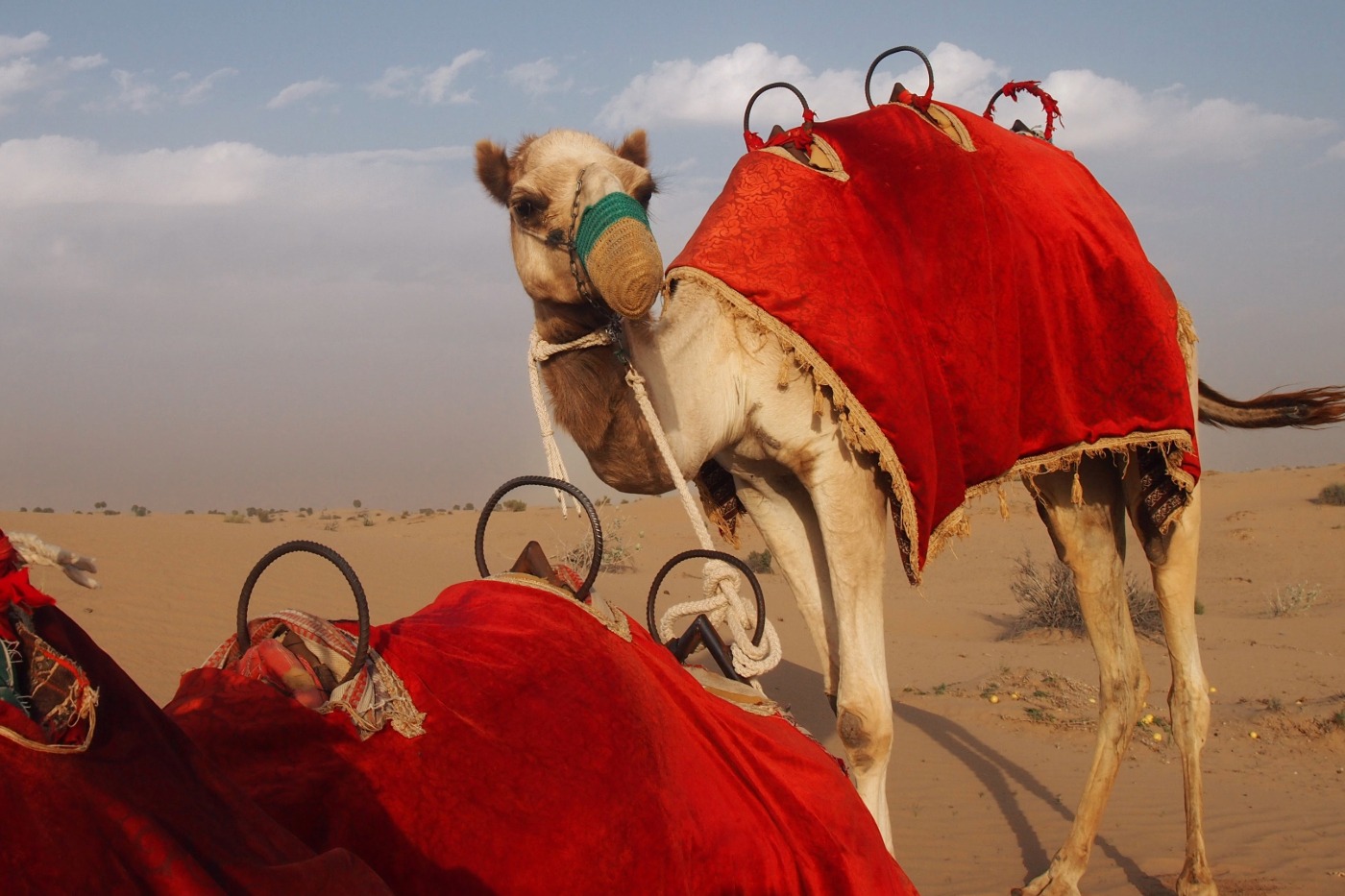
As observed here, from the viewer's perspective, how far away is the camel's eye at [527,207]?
320 centimetres

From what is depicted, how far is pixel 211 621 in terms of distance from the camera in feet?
29.6

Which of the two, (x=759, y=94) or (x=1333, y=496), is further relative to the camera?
(x=1333, y=496)

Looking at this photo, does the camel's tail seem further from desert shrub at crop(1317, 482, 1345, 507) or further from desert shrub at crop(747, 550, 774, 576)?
desert shrub at crop(1317, 482, 1345, 507)

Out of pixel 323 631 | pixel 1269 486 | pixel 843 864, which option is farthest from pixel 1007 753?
pixel 1269 486

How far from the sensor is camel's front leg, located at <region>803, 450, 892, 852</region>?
341 cm

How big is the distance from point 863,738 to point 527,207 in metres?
1.90

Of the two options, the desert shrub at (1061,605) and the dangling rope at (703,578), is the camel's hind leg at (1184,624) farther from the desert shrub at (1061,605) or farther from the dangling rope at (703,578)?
A: the desert shrub at (1061,605)

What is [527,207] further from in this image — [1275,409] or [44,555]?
[1275,409]

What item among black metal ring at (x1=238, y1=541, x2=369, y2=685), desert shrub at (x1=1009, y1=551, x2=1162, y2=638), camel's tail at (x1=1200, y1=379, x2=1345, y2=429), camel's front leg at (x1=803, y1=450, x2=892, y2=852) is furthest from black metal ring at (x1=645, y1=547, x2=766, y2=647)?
desert shrub at (x1=1009, y1=551, x2=1162, y2=638)

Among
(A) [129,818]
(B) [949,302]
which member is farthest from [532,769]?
(B) [949,302]

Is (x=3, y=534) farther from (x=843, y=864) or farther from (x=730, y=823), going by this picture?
(x=843, y=864)

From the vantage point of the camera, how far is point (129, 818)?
3.89 ft

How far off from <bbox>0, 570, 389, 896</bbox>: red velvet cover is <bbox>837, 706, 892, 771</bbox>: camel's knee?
88.8 inches

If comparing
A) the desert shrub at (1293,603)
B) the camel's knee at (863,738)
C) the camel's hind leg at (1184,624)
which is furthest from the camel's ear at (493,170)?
the desert shrub at (1293,603)
